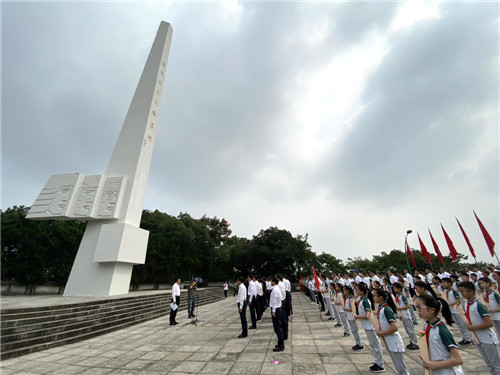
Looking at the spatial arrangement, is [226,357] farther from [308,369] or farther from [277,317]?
[308,369]

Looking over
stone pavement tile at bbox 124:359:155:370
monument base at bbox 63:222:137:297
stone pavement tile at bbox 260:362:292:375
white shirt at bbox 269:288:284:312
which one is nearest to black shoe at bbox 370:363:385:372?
stone pavement tile at bbox 260:362:292:375

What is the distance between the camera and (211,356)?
5113 millimetres

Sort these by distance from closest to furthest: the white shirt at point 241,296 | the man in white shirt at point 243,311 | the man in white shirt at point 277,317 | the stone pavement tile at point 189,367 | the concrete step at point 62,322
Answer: the stone pavement tile at point 189,367 < the man in white shirt at point 277,317 < the concrete step at point 62,322 < the man in white shirt at point 243,311 < the white shirt at point 241,296

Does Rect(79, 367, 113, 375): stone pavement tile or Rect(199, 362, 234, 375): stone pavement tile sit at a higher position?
Rect(199, 362, 234, 375): stone pavement tile

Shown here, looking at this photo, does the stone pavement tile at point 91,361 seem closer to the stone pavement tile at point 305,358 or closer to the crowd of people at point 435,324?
the stone pavement tile at point 305,358

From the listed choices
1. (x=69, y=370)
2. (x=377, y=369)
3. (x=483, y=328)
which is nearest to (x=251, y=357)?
(x=377, y=369)

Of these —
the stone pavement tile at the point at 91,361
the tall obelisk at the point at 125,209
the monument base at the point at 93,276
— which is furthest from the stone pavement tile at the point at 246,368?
the monument base at the point at 93,276

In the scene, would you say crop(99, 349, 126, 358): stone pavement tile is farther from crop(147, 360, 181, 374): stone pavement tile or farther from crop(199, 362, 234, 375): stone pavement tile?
crop(199, 362, 234, 375): stone pavement tile

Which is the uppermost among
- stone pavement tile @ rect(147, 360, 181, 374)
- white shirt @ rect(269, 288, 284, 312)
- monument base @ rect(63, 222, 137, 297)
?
monument base @ rect(63, 222, 137, 297)

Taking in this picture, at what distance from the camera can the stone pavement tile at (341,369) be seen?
397cm

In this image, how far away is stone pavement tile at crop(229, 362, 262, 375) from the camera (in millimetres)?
4156

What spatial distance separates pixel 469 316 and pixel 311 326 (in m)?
5.38

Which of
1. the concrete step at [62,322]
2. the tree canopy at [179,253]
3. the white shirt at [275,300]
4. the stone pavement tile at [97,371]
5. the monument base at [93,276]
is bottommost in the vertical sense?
the stone pavement tile at [97,371]

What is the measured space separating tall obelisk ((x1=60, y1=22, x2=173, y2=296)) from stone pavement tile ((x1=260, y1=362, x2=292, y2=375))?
11.3 metres
